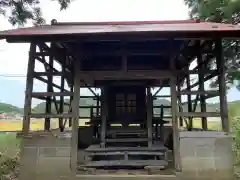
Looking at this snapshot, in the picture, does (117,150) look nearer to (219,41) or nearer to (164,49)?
(164,49)

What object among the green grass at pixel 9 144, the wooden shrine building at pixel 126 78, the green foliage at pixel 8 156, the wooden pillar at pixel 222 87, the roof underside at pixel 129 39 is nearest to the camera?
the roof underside at pixel 129 39

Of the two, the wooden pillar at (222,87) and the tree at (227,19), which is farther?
the tree at (227,19)

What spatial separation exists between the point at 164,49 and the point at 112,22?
8.63ft

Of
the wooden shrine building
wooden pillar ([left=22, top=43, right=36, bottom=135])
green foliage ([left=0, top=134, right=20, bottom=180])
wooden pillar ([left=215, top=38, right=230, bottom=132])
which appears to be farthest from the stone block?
wooden pillar ([left=215, top=38, right=230, bottom=132])

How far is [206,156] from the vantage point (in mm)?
5020

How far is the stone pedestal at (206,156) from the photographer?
16.3 feet

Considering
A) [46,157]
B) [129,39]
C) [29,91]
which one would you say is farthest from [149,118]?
[29,91]

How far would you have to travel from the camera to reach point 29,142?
5137 mm

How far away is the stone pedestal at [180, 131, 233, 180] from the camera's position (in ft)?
16.3

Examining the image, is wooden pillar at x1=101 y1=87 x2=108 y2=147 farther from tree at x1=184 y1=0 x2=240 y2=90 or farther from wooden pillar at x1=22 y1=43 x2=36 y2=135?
tree at x1=184 y1=0 x2=240 y2=90

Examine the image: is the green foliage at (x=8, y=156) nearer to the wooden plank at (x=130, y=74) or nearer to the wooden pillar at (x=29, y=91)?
the wooden pillar at (x=29, y=91)

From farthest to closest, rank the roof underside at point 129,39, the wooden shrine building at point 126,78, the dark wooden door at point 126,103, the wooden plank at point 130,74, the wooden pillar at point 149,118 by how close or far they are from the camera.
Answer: the dark wooden door at point 126,103, the wooden pillar at point 149,118, the wooden plank at point 130,74, the wooden shrine building at point 126,78, the roof underside at point 129,39

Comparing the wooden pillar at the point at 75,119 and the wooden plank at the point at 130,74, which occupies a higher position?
the wooden plank at the point at 130,74

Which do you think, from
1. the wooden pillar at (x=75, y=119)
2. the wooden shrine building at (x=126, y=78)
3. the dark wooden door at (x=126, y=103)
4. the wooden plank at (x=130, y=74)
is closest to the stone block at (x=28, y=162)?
the wooden shrine building at (x=126, y=78)
